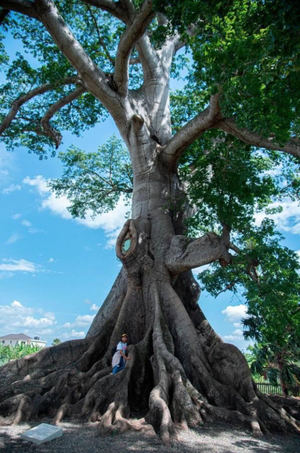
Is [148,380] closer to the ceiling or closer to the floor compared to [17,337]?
closer to the floor

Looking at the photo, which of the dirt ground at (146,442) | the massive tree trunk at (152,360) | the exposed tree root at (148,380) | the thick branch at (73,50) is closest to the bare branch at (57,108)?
the thick branch at (73,50)

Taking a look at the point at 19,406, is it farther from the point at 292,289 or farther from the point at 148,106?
the point at 148,106

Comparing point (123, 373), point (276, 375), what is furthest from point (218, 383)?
point (276, 375)

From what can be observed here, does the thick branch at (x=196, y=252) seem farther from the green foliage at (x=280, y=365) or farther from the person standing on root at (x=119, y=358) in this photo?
the green foliage at (x=280, y=365)

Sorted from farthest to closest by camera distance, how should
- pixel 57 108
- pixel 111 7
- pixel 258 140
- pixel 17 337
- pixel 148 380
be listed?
1. pixel 17 337
2. pixel 57 108
3. pixel 111 7
4. pixel 148 380
5. pixel 258 140

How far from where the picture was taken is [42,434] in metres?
4.23

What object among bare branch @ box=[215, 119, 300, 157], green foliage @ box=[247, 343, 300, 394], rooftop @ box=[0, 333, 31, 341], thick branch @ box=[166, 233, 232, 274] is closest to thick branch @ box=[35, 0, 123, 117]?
bare branch @ box=[215, 119, 300, 157]

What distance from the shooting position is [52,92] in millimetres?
11375

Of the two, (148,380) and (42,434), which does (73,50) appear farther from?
(42,434)

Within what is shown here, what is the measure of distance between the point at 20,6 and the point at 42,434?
7522 millimetres

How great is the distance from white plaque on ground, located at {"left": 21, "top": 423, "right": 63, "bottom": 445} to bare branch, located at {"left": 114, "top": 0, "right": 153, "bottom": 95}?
6749 mm

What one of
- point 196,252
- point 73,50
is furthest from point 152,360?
point 73,50

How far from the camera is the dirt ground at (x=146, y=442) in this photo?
159 inches

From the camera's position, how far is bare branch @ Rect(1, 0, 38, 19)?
6676mm
